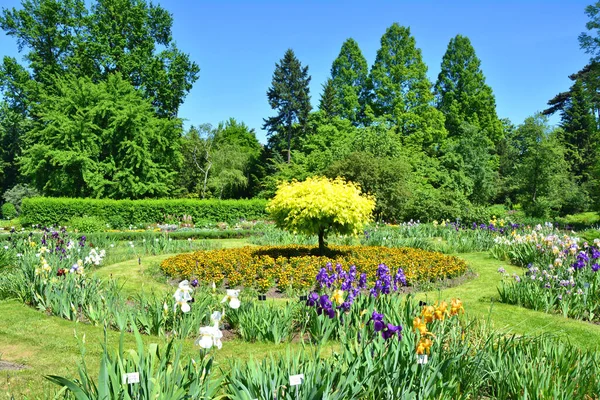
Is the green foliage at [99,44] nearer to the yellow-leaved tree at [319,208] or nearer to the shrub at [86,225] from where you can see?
the shrub at [86,225]

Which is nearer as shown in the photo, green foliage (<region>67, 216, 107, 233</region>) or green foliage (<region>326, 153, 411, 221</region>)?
green foliage (<region>67, 216, 107, 233</region>)

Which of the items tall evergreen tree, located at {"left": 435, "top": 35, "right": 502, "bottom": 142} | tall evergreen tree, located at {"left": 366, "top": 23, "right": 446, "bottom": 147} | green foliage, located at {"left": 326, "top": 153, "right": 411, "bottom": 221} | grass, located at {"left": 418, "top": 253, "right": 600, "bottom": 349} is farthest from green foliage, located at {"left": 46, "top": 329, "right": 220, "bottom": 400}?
tall evergreen tree, located at {"left": 435, "top": 35, "right": 502, "bottom": 142}

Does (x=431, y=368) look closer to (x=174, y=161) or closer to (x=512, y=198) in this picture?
(x=174, y=161)

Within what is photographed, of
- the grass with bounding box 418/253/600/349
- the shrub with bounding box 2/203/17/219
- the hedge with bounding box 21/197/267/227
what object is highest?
the shrub with bounding box 2/203/17/219

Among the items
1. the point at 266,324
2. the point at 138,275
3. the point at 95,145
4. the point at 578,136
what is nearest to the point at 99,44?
the point at 95,145

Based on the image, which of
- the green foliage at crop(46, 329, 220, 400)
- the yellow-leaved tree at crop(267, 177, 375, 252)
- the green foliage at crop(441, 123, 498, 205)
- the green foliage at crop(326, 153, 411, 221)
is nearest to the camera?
the green foliage at crop(46, 329, 220, 400)

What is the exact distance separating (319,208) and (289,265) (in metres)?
1.34

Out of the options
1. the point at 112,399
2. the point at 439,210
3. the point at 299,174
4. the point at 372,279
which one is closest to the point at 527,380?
the point at 112,399

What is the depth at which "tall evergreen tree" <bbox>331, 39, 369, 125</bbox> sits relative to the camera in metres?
36.1

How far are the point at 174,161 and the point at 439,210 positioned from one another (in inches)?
702

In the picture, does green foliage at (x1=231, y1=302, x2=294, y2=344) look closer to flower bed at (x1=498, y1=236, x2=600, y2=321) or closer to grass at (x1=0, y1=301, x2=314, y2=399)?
grass at (x1=0, y1=301, x2=314, y2=399)

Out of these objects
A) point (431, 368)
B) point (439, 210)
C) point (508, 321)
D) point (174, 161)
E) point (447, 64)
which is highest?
point (447, 64)

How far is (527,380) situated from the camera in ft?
10.5

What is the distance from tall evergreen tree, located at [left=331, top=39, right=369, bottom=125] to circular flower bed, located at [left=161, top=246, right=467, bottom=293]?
26.8m
